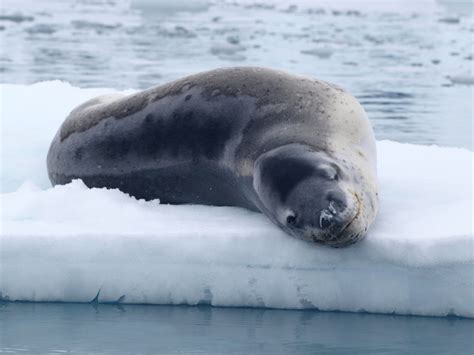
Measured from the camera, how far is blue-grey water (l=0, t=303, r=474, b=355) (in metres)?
3.60

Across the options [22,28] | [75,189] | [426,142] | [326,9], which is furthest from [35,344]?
[326,9]

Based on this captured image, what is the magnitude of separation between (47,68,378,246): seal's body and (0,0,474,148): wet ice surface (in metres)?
3.05

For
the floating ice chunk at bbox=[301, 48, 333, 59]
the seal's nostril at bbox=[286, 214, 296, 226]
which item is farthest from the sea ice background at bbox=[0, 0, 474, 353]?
the floating ice chunk at bbox=[301, 48, 333, 59]

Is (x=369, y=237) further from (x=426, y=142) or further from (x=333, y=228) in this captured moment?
(x=426, y=142)

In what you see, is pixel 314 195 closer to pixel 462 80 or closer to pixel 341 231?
pixel 341 231

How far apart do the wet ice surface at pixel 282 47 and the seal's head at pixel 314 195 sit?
11.7 ft

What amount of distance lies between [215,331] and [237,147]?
1.03 m

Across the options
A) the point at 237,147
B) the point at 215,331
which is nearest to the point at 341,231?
the point at 215,331

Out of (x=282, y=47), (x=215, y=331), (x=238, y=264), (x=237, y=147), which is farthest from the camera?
(x=282, y=47)

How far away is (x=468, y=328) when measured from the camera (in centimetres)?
385

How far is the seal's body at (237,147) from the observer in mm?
4070

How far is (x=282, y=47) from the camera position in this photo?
14.6m

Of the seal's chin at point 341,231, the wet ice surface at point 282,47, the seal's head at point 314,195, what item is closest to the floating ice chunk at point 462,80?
the wet ice surface at point 282,47

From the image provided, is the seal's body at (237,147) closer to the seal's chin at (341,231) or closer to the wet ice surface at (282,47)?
the seal's chin at (341,231)
